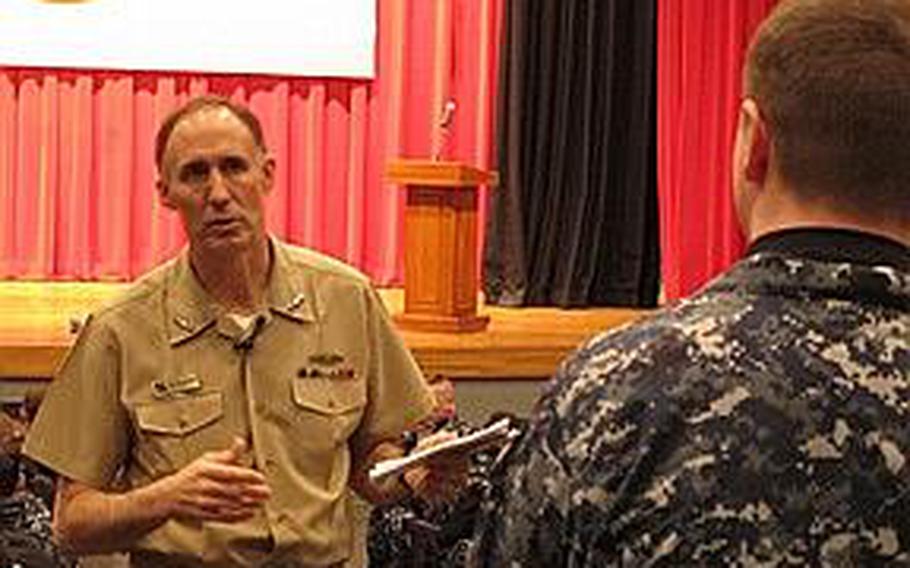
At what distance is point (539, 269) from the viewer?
820 centimetres

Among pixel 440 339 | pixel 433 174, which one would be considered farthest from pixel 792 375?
pixel 433 174

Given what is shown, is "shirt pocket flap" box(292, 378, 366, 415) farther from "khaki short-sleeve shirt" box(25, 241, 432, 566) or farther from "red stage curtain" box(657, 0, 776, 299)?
"red stage curtain" box(657, 0, 776, 299)

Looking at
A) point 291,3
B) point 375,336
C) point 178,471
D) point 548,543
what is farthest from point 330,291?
point 291,3

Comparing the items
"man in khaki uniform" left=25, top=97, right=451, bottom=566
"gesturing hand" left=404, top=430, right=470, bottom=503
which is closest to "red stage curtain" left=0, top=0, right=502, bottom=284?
"man in khaki uniform" left=25, top=97, right=451, bottom=566

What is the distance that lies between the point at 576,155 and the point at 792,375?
23.5 feet

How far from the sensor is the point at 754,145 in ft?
4.12

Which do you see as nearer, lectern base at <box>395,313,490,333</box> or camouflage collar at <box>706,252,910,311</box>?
camouflage collar at <box>706,252,910,311</box>

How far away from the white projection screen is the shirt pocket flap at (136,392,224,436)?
5307 millimetres

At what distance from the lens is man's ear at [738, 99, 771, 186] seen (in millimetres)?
1249

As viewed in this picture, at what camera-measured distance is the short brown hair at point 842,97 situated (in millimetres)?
1211

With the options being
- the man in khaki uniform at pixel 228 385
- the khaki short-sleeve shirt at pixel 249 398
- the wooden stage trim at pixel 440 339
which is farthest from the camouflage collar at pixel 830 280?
the wooden stage trim at pixel 440 339

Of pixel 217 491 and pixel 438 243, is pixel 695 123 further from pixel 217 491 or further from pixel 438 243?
pixel 217 491

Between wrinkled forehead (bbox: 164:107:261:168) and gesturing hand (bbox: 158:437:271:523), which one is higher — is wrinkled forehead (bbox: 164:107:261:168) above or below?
above

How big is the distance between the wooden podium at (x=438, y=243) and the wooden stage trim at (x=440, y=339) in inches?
3.9
